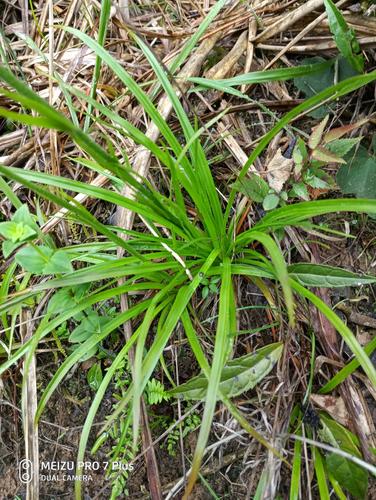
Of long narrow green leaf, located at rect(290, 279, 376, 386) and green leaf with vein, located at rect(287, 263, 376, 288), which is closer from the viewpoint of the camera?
long narrow green leaf, located at rect(290, 279, 376, 386)

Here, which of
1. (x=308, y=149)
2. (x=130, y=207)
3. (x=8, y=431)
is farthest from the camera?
(x=8, y=431)

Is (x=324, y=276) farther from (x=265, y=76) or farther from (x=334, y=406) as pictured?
(x=265, y=76)

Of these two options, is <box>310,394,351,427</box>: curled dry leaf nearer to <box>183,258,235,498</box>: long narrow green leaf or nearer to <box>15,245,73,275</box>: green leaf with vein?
<box>183,258,235,498</box>: long narrow green leaf

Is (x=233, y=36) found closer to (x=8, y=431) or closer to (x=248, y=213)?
(x=248, y=213)

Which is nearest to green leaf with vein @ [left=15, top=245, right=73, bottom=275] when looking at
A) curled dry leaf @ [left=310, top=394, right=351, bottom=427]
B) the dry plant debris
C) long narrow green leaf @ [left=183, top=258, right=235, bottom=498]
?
the dry plant debris

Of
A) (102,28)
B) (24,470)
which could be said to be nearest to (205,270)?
(102,28)

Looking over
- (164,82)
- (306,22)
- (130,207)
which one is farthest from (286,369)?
(306,22)
